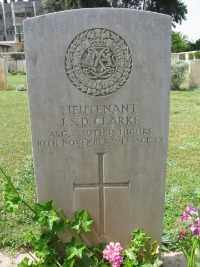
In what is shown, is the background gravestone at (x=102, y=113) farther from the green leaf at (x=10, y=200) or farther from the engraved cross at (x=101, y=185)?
the green leaf at (x=10, y=200)

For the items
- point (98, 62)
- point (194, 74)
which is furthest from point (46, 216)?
point (194, 74)

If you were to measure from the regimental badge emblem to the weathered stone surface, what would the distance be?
42.9 feet

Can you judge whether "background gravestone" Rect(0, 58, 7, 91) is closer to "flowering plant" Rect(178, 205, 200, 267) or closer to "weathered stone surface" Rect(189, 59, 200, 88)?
"weathered stone surface" Rect(189, 59, 200, 88)

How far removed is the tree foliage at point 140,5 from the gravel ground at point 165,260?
3389cm

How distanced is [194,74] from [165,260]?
43.3 feet

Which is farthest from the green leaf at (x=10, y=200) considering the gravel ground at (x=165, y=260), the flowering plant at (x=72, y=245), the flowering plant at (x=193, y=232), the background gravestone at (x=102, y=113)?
the flowering plant at (x=193, y=232)

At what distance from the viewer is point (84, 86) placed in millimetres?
2098

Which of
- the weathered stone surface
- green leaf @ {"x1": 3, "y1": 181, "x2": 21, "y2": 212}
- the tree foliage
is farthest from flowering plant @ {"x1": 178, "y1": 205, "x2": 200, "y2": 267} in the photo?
the tree foliage

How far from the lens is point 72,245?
7.23 feet

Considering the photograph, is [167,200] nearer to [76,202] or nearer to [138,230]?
[138,230]

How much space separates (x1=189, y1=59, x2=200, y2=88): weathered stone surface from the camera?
14.4 metres

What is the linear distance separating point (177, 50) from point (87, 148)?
4150 centimetres

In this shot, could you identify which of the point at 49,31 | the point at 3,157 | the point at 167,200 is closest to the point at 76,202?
the point at 49,31

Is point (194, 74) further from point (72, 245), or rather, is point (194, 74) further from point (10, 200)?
point (10, 200)
